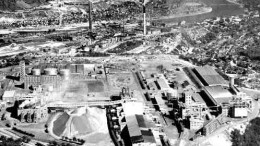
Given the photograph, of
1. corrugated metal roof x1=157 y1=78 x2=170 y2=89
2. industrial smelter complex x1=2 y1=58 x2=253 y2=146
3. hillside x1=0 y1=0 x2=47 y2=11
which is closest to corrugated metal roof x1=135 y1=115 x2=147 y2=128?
industrial smelter complex x1=2 y1=58 x2=253 y2=146

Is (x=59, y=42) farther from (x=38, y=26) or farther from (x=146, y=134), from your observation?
(x=146, y=134)

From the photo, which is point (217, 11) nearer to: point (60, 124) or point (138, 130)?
point (60, 124)

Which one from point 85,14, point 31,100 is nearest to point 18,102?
point 31,100

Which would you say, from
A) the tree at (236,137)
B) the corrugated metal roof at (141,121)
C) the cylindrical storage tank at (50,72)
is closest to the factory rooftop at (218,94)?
the tree at (236,137)

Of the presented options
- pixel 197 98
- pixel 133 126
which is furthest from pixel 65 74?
pixel 133 126

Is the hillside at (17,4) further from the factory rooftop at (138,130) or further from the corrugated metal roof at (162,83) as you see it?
the factory rooftop at (138,130)
